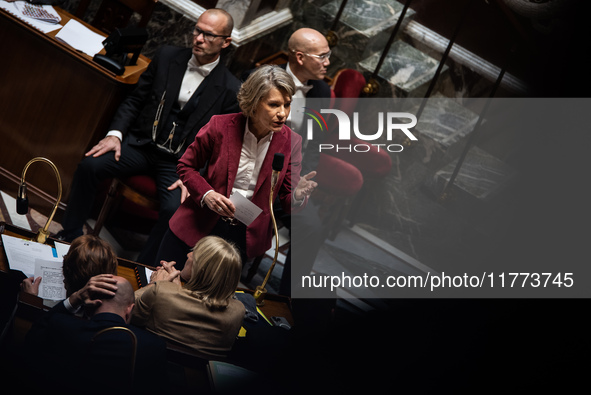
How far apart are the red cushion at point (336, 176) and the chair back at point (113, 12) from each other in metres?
1.48

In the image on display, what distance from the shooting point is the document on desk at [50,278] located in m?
2.26

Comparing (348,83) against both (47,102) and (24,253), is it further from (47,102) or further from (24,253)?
(24,253)

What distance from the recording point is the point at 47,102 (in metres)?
3.88

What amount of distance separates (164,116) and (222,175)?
844mm

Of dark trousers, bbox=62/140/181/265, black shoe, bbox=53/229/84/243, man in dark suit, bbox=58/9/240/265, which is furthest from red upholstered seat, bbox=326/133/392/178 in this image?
black shoe, bbox=53/229/84/243

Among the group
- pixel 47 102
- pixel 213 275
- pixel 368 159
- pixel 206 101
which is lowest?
pixel 213 275

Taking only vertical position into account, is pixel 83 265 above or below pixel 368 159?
below

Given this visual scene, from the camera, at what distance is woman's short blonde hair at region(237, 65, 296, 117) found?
9.34 ft

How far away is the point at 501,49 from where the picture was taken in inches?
209

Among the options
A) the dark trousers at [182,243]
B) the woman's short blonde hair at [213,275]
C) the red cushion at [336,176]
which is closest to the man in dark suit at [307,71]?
the red cushion at [336,176]

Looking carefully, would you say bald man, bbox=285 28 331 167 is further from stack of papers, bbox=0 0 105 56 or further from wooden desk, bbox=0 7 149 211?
stack of papers, bbox=0 0 105 56

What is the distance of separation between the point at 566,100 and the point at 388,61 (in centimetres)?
333

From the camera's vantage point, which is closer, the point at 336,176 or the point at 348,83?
Result: the point at 336,176

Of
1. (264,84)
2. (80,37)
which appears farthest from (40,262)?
(80,37)
